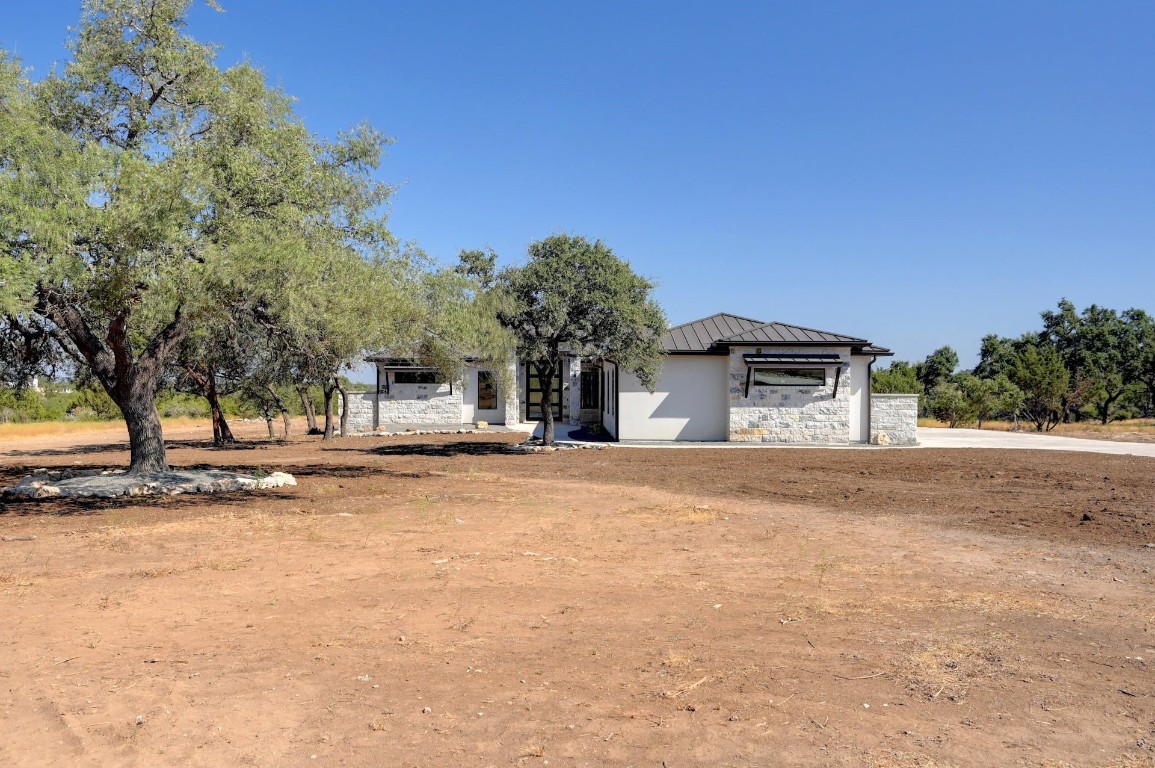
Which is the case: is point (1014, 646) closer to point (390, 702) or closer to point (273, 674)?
point (390, 702)

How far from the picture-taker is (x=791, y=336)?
23797 mm

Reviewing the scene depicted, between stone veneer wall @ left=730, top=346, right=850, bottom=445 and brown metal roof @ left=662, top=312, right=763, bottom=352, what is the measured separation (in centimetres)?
161

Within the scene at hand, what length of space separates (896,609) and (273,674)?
436cm

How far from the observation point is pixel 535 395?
33938 millimetres


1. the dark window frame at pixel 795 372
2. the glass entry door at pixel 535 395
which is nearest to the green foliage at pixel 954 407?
the dark window frame at pixel 795 372

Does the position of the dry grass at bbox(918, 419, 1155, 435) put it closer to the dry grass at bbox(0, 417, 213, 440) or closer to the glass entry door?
the glass entry door

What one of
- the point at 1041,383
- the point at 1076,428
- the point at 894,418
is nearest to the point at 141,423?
the point at 894,418

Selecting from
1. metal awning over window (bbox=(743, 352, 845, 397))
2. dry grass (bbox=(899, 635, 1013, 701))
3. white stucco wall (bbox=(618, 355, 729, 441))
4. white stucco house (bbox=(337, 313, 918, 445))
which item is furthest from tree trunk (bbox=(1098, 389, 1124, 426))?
dry grass (bbox=(899, 635, 1013, 701))

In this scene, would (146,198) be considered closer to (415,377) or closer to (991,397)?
(415,377)

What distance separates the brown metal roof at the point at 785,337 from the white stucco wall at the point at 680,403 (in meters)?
1.19

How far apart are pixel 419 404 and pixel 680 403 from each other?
35.4ft

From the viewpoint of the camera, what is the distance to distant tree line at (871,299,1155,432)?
36.4 metres

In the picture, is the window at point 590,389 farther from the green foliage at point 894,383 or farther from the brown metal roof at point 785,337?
the green foliage at point 894,383

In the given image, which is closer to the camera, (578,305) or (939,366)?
(578,305)
